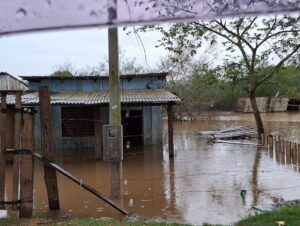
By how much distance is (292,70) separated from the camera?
26.1 m

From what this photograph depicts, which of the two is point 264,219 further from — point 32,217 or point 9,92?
point 9,92

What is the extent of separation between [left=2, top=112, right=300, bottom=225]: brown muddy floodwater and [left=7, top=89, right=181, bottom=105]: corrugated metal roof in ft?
7.74

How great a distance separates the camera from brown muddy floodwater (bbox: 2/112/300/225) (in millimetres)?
8805

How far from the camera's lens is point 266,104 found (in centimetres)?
4978

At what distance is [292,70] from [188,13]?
2617cm

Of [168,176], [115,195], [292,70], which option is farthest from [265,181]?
[292,70]

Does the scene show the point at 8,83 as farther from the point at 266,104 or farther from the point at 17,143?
the point at 266,104

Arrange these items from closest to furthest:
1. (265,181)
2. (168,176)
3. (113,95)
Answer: (113,95) → (265,181) → (168,176)

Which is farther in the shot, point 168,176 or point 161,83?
point 161,83

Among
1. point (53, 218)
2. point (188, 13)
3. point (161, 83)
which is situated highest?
point (161, 83)

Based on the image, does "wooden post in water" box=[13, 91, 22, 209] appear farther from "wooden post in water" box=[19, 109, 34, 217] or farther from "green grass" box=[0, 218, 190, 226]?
"green grass" box=[0, 218, 190, 226]

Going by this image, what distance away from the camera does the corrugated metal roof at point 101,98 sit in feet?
58.0

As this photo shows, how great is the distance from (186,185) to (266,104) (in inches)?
1582

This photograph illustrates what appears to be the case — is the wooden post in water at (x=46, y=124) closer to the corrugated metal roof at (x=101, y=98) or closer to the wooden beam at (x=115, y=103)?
the wooden beam at (x=115, y=103)
